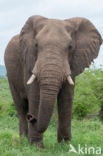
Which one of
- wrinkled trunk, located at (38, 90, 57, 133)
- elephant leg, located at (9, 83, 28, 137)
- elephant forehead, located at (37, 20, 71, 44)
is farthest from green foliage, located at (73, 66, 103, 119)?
wrinkled trunk, located at (38, 90, 57, 133)

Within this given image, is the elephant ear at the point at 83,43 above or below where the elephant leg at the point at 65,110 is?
above

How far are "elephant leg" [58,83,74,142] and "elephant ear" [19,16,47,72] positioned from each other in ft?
2.34

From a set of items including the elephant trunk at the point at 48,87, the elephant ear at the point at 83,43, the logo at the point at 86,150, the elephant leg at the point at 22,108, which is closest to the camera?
the elephant trunk at the point at 48,87

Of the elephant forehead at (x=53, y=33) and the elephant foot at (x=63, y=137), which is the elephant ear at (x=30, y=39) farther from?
the elephant foot at (x=63, y=137)

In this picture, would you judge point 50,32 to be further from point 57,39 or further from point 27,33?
point 27,33

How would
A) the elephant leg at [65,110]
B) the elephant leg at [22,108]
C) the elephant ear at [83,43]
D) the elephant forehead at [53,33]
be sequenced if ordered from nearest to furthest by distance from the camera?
the elephant forehead at [53,33] → the elephant ear at [83,43] → the elephant leg at [65,110] → the elephant leg at [22,108]

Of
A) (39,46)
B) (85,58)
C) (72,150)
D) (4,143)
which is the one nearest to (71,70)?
(85,58)

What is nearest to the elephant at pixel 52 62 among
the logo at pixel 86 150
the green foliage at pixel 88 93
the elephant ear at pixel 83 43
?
the elephant ear at pixel 83 43

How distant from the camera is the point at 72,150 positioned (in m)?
6.40

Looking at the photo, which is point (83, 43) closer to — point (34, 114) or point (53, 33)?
point (53, 33)

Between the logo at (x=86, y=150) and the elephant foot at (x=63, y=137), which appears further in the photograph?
the elephant foot at (x=63, y=137)

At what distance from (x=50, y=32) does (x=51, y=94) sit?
3.39ft

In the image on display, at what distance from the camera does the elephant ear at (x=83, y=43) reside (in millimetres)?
6422

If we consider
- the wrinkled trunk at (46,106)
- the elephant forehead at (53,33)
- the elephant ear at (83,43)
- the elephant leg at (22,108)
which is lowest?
the elephant leg at (22,108)
